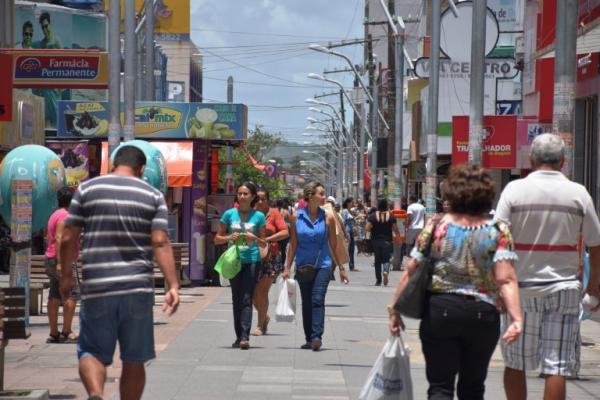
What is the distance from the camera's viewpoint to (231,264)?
43.6ft

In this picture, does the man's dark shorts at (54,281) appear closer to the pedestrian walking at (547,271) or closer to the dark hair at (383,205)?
the pedestrian walking at (547,271)

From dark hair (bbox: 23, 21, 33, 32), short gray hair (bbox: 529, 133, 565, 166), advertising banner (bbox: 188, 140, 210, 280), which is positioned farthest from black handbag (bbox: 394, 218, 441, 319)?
dark hair (bbox: 23, 21, 33, 32)

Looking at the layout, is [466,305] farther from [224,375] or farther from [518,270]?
[224,375]

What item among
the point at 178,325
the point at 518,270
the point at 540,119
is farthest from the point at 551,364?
the point at 540,119

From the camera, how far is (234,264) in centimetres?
1329

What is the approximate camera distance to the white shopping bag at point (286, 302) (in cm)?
1378

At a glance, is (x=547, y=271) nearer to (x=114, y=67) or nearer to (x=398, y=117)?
(x=114, y=67)

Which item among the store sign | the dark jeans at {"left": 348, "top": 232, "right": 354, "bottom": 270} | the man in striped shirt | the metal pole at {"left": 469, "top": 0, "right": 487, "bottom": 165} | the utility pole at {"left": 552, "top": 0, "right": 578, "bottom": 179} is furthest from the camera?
the dark jeans at {"left": 348, "top": 232, "right": 354, "bottom": 270}

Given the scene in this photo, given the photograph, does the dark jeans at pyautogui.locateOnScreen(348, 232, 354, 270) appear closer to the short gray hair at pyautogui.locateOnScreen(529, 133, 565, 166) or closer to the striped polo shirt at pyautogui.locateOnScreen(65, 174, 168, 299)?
the short gray hair at pyautogui.locateOnScreen(529, 133, 565, 166)

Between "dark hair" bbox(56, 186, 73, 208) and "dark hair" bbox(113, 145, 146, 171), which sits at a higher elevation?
"dark hair" bbox(113, 145, 146, 171)

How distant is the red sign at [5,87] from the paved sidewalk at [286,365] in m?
3.18

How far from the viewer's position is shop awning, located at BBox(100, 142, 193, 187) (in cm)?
2398

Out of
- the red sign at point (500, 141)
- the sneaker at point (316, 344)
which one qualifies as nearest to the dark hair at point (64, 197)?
the sneaker at point (316, 344)

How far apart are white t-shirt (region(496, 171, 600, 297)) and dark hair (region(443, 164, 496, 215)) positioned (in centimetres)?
82
